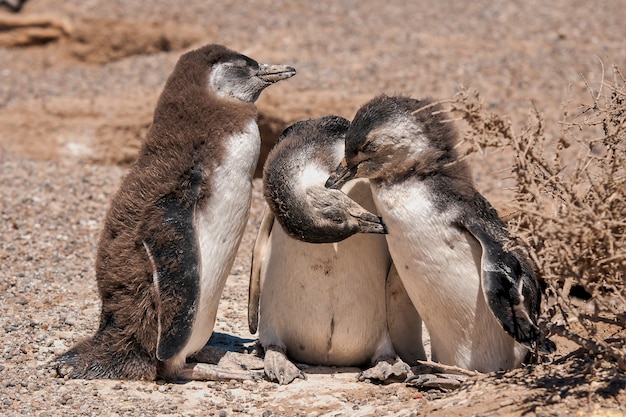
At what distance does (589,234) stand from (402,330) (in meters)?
1.58

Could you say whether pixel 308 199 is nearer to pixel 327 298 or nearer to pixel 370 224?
pixel 370 224

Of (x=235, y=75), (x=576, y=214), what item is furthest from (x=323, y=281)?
(x=576, y=214)

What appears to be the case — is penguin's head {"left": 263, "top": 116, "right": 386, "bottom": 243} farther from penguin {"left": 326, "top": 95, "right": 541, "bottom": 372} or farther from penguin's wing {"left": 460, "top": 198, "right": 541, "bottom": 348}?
penguin's wing {"left": 460, "top": 198, "right": 541, "bottom": 348}

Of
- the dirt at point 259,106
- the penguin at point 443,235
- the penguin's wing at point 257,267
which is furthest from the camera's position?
the penguin's wing at point 257,267

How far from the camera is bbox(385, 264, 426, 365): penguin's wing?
5.08m

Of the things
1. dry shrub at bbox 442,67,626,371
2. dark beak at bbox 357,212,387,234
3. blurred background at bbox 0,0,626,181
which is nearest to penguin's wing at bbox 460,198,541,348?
dry shrub at bbox 442,67,626,371

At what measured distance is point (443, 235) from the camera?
178 inches

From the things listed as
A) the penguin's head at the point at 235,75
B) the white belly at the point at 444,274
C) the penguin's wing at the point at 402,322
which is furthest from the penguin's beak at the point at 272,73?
the penguin's wing at the point at 402,322

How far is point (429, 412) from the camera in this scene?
13.4 feet

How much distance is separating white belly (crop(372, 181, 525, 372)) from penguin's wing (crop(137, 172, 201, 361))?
97 cm

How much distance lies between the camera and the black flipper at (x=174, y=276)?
4566mm

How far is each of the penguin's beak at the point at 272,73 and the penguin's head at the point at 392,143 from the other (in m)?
0.82

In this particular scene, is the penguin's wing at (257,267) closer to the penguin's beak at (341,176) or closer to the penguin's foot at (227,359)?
the penguin's foot at (227,359)

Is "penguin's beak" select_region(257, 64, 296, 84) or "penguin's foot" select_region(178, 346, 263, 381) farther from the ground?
"penguin's beak" select_region(257, 64, 296, 84)
